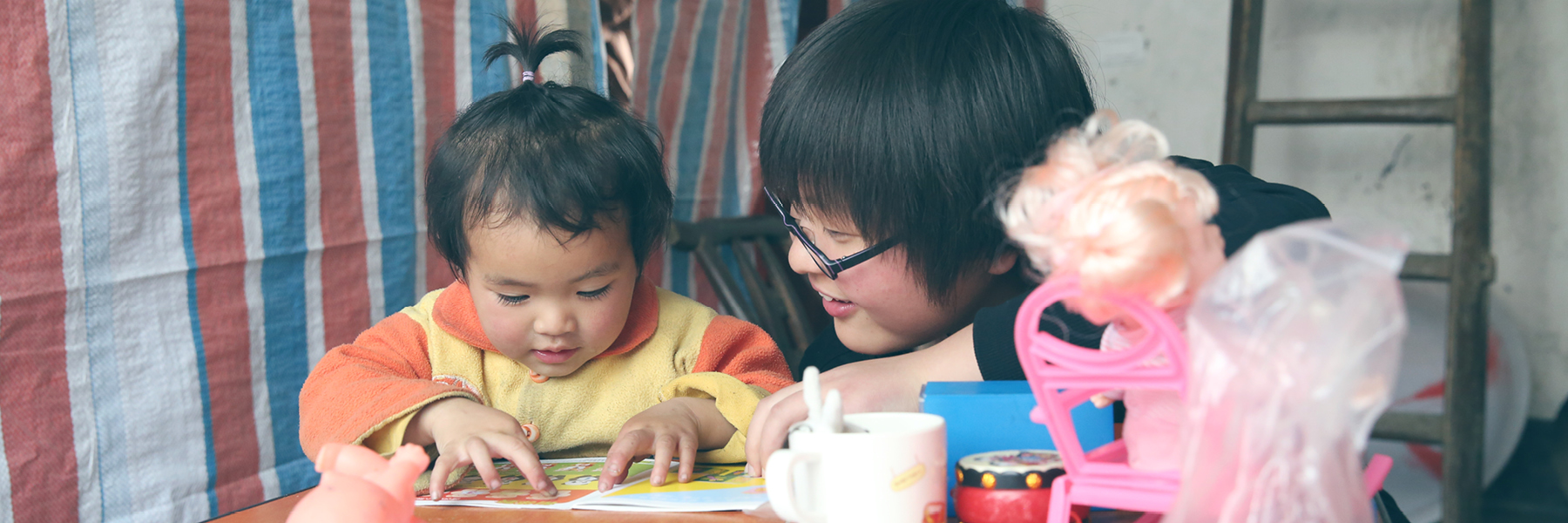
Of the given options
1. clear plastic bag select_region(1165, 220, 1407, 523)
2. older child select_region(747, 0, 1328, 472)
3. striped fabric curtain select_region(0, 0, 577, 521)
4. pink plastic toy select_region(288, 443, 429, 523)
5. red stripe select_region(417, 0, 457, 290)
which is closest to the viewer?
clear plastic bag select_region(1165, 220, 1407, 523)

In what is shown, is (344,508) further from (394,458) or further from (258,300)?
(258,300)

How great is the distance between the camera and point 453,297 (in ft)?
3.79

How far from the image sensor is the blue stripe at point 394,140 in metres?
1.38

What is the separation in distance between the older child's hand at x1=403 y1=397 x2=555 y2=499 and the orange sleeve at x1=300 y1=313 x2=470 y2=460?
27 millimetres

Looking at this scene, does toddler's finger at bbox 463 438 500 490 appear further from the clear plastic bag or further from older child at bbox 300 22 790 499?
the clear plastic bag

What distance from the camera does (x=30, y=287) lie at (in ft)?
3.43

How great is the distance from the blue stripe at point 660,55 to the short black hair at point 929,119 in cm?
84

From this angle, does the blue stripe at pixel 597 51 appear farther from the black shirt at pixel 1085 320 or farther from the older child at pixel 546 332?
the black shirt at pixel 1085 320

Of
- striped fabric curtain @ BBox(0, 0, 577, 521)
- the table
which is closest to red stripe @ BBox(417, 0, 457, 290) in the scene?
striped fabric curtain @ BBox(0, 0, 577, 521)

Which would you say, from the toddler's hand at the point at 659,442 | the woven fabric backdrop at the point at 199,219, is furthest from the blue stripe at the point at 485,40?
the toddler's hand at the point at 659,442

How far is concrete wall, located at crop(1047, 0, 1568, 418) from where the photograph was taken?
8.29 feet

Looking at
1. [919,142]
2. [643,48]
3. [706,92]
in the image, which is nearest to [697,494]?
[919,142]

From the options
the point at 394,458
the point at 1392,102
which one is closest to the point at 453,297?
the point at 394,458

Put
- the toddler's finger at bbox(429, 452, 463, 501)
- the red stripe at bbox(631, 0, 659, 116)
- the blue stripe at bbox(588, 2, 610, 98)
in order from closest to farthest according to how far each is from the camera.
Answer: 1. the toddler's finger at bbox(429, 452, 463, 501)
2. the blue stripe at bbox(588, 2, 610, 98)
3. the red stripe at bbox(631, 0, 659, 116)
